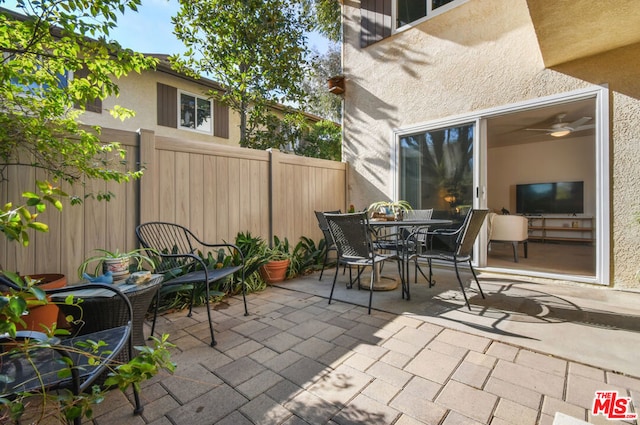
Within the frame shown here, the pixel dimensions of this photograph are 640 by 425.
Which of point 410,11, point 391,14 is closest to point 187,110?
point 391,14

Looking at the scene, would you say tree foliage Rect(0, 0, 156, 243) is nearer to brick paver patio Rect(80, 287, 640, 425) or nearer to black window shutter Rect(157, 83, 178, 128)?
brick paver patio Rect(80, 287, 640, 425)

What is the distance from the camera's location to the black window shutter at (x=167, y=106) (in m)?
7.06

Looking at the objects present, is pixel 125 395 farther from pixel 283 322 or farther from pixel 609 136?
pixel 609 136

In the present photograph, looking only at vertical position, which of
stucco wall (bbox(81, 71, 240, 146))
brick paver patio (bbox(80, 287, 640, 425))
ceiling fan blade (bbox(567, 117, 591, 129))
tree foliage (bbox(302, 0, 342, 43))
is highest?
tree foliage (bbox(302, 0, 342, 43))

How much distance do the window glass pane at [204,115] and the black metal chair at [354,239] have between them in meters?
6.54

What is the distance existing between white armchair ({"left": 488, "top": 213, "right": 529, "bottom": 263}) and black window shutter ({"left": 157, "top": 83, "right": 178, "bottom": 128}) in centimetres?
750

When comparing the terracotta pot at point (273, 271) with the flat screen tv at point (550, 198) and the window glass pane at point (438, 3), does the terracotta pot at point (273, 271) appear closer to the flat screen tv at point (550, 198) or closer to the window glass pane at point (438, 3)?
the window glass pane at point (438, 3)

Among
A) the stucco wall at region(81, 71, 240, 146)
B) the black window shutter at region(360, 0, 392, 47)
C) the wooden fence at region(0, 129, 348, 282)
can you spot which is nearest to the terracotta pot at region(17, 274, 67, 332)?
the wooden fence at region(0, 129, 348, 282)

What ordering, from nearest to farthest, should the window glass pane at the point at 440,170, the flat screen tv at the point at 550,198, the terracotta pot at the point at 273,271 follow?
the terracotta pot at the point at 273,271 → the window glass pane at the point at 440,170 → the flat screen tv at the point at 550,198

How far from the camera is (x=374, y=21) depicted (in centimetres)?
502

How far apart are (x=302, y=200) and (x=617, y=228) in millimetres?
3802

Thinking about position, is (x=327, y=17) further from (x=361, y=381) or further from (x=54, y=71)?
(x=361, y=381)

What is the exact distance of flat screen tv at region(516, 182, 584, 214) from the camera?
7.47 m

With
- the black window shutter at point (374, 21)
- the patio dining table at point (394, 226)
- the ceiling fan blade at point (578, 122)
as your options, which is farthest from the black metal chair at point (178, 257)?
the ceiling fan blade at point (578, 122)
